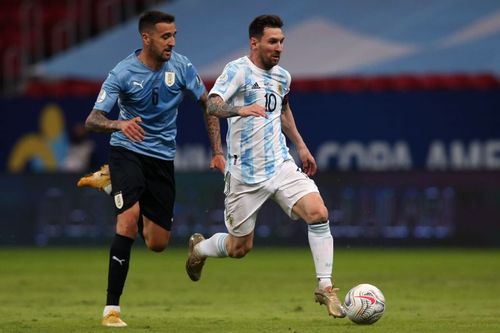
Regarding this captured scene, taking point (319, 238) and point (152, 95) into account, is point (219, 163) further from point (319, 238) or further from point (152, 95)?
point (319, 238)

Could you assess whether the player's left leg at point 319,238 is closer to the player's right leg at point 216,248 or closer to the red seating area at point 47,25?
the player's right leg at point 216,248

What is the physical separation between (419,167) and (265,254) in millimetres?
3020

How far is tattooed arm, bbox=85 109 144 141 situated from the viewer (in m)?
8.93

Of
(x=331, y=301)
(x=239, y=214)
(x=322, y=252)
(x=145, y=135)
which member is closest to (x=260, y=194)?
(x=239, y=214)

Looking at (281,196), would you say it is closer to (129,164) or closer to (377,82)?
(129,164)

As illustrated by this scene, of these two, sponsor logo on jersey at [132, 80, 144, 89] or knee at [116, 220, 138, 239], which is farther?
sponsor logo on jersey at [132, 80, 144, 89]

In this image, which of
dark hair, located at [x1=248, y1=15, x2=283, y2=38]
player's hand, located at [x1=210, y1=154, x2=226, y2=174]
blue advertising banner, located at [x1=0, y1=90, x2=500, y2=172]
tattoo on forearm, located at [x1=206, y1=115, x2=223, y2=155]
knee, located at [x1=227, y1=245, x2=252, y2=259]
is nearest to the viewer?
dark hair, located at [x1=248, y1=15, x2=283, y2=38]

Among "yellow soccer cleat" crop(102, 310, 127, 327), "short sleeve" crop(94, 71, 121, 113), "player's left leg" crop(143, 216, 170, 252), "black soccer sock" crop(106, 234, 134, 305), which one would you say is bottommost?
"yellow soccer cleat" crop(102, 310, 127, 327)

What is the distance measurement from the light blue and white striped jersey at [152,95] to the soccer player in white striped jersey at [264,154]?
17.9 inches

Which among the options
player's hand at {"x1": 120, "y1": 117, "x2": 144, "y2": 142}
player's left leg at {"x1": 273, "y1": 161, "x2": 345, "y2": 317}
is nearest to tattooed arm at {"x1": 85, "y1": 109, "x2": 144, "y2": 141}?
player's hand at {"x1": 120, "y1": 117, "x2": 144, "y2": 142}

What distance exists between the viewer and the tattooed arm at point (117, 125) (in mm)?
8930

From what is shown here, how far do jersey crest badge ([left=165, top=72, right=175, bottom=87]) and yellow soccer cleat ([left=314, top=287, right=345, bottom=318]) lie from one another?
200 centimetres

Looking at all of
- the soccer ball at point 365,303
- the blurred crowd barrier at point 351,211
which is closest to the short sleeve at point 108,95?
the soccer ball at point 365,303

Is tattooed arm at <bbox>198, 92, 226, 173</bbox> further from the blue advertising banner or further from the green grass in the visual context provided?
the blue advertising banner
